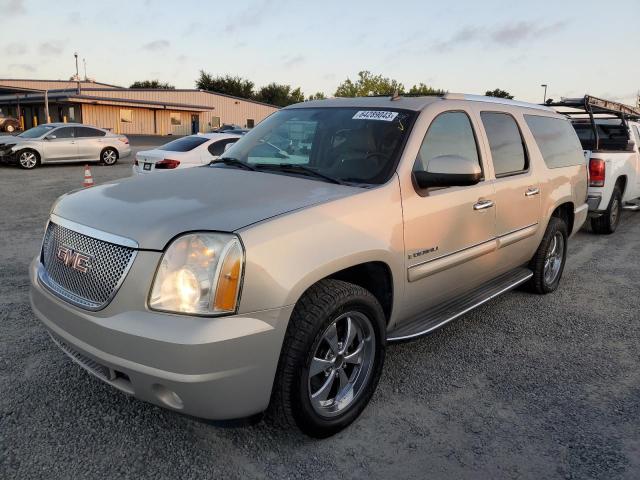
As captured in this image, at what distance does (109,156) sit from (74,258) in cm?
1874

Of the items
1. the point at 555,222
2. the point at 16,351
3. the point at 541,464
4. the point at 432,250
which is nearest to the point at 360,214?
the point at 432,250

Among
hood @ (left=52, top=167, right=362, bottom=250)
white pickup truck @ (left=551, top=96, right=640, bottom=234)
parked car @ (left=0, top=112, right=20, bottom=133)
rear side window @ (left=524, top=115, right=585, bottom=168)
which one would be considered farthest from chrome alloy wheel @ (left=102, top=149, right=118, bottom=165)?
parked car @ (left=0, top=112, right=20, bottom=133)

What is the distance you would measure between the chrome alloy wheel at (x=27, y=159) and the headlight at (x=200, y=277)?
57.4 feet

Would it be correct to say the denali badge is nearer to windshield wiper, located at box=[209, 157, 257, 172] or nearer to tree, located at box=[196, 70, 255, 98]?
windshield wiper, located at box=[209, 157, 257, 172]

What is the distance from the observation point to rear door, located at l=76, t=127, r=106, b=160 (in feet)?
61.6

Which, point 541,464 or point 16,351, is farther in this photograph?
point 16,351

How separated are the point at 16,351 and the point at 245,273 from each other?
2.36m

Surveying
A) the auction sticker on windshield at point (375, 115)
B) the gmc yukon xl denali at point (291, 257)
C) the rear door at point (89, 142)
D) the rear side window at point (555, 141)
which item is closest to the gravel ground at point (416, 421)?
the gmc yukon xl denali at point (291, 257)

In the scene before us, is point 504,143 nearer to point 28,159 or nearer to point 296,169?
point 296,169

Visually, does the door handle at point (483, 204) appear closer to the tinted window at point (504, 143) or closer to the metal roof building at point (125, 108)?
the tinted window at point (504, 143)

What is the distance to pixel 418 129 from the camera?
3.46m

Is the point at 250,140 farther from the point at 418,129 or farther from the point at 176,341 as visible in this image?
the point at 176,341

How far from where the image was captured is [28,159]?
17375 millimetres

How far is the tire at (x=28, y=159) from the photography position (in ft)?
56.4
